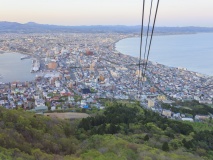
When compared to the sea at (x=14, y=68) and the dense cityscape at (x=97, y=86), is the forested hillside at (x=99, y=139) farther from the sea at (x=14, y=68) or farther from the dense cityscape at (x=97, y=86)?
the sea at (x=14, y=68)

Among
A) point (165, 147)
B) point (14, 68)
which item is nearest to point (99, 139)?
point (165, 147)

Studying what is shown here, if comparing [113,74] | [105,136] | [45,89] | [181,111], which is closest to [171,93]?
[181,111]

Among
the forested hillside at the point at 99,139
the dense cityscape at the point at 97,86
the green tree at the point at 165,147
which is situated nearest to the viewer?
the forested hillside at the point at 99,139

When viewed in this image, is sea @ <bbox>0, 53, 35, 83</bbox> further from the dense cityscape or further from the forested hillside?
the forested hillside

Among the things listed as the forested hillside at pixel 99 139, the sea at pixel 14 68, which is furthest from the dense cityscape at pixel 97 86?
the forested hillside at pixel 99 139

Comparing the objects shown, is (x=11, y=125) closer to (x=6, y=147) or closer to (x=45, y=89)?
(x=6, y=147)

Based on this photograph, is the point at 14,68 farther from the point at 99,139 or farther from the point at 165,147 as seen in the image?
the point at 165,147

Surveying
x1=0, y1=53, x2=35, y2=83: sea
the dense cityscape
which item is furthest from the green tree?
x1=0, y1=53, x2=35, y2=83: sea

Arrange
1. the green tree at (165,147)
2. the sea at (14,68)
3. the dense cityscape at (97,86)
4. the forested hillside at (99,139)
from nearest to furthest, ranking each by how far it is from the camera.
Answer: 1. the forested hillside at (99,139)
2. the green tree at (165,147)
3. the dense cityscape at (97,86)
4. the sea at (14,68)

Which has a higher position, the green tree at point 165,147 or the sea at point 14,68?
the green tree at point 165,147
